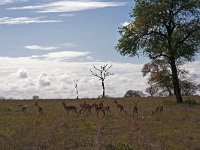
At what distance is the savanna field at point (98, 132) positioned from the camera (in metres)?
18.3

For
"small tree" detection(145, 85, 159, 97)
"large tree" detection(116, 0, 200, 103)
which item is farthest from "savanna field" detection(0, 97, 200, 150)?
"small tree" detection(145, 85, 159, 97)

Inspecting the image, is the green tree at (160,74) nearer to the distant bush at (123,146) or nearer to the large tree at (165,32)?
the large tree at (165,32)

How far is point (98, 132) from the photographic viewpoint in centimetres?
2136

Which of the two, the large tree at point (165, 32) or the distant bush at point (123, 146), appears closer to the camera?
the distant bush at point (123, 146)

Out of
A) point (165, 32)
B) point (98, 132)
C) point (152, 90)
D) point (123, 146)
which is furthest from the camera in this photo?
point (152, 90)

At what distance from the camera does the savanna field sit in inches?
722

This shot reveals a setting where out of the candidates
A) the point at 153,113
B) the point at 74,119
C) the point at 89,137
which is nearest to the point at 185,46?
the point at 153,113

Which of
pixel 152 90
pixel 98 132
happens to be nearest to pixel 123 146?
pixel 98 132

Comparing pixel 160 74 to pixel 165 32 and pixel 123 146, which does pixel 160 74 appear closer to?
pixel 165 32

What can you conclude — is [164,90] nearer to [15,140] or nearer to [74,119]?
[74,119]

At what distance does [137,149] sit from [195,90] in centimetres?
6971

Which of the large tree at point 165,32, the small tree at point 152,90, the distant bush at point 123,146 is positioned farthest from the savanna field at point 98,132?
the small tree at point 152,90

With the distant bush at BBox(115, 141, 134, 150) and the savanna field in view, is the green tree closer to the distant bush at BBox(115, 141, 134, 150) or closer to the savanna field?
the savanna field

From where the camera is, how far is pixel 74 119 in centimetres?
2645
